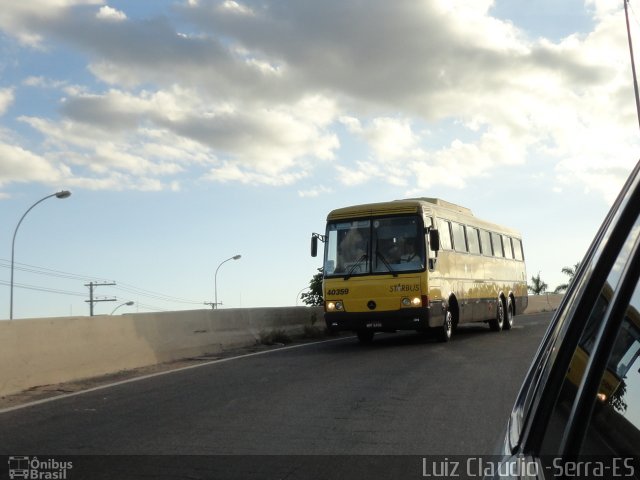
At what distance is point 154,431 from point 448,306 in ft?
42.4

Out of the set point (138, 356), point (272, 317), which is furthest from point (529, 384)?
point (272, 317)

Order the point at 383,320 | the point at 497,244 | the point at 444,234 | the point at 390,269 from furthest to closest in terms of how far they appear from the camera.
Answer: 1. the point at 497,244
2. the point at 444,234
3. the point at 390,269
4. the point at 383,320

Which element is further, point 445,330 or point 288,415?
point 445,330

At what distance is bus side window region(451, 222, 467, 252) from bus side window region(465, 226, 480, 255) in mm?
549

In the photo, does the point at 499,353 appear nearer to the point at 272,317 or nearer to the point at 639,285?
the point at 272,317

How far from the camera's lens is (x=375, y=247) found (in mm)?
18859

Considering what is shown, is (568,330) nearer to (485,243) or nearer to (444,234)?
(444,234)

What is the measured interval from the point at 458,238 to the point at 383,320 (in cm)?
432

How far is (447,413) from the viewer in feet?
28.0

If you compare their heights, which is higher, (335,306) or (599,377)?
(335,306)

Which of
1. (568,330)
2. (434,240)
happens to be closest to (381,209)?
(434,240)

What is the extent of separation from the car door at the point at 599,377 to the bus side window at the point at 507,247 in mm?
25446

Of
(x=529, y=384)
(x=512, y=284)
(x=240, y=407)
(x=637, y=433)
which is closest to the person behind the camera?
(x=637, y=433)

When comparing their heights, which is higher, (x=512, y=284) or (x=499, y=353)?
(x=512, y=284)
